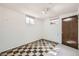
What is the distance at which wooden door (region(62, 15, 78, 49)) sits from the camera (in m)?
3.10

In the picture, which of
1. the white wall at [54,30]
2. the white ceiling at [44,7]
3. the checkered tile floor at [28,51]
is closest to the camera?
the white ceiling at [44,7]

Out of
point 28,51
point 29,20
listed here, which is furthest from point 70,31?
point 29,20

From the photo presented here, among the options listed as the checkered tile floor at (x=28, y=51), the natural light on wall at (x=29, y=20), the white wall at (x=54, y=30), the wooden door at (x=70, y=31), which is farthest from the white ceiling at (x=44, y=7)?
the checkered tile floor at (x=28, y=51)

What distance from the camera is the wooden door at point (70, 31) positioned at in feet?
10.2

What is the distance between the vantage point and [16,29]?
305 cm

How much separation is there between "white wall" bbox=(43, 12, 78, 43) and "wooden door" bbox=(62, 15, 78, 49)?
0.63 feet

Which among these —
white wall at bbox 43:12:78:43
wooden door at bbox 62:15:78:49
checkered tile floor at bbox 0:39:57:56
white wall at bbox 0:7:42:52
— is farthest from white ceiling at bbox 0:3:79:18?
checkered tile floor at bbox 0:39:57:56

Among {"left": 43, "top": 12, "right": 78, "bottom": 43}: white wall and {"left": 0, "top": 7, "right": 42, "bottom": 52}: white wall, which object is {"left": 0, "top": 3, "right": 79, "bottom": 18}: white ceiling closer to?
{"left": 0, "top": 7, "right": 42, "bottom": 52}: white wall

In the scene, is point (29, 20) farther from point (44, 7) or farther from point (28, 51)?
point (28, 51)

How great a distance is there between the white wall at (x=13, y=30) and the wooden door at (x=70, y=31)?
6.22 feet

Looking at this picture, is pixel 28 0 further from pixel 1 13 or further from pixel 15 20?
pixel 15 20

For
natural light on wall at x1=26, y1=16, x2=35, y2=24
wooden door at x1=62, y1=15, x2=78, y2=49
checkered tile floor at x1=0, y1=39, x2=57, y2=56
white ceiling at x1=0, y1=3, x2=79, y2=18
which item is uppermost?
white ceiling at x1=0, y1=3, x2=79, y2=18

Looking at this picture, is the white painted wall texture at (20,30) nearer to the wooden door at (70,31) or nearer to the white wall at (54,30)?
the white wall at (54,30)

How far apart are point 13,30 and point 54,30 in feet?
7.89
